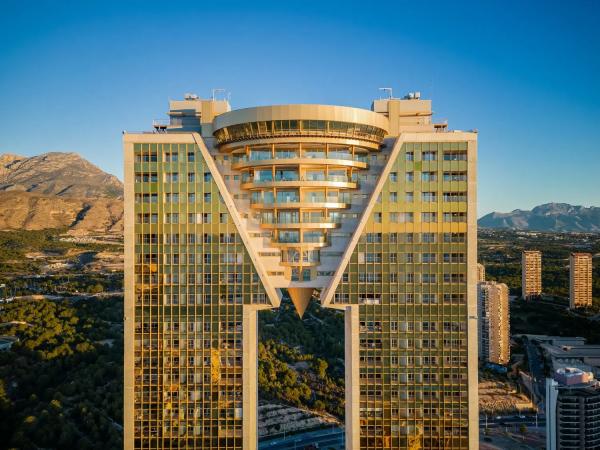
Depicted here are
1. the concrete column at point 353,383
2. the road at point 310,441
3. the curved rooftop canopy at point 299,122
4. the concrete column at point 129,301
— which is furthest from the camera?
the road at point 310,441

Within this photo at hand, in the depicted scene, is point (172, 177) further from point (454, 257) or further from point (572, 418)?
point (572, 418)

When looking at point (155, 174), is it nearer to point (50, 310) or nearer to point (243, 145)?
point (243, 145)

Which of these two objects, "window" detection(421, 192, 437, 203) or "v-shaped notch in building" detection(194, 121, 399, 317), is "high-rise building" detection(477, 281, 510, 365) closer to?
"window" detection(421, 192, 437, 203)

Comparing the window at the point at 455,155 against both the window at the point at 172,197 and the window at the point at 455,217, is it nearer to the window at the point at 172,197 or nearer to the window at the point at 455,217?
the window at the point at 455,217

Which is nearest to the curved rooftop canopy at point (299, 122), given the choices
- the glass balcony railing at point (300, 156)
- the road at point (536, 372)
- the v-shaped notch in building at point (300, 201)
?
the v-shaped notch in building at point (300, 201)

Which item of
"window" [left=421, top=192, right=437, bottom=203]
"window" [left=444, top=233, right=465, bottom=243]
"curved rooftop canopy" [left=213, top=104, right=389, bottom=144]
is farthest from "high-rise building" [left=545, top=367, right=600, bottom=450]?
"curved rooftop canopy" [left=213, top=104, right=389, bottom=144]

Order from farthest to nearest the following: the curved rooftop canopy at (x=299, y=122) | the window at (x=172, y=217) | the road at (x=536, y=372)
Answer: the road at (x=536, y=372), the window at (x=172, y=217), the curved rooftop canopy at (x=299, y=122)
